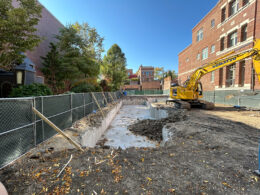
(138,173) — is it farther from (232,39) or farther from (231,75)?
(232,39)

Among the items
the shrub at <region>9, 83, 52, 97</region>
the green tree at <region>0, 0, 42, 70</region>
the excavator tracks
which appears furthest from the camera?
the excavator tracks

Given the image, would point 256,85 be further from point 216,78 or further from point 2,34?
point 2,34

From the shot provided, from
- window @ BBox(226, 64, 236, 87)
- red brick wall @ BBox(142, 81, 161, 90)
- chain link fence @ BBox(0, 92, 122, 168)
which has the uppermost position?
red brick wall @ BBox(142, 81, 161, 90)

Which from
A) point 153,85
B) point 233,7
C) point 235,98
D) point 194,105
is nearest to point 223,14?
point 233,7

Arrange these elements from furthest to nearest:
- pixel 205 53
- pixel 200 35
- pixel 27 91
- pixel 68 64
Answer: pixel 200 35 < pixel 205 53 < pixel 68 64 < pixel 27 91

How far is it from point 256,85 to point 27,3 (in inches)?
755

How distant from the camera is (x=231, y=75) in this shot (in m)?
15.6

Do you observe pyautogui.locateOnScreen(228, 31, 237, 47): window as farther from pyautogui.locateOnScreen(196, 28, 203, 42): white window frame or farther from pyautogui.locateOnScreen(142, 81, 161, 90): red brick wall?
pyautogui.locateOnScreen(142, 81, 161, 90): red brick wall

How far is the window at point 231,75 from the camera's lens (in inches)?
590

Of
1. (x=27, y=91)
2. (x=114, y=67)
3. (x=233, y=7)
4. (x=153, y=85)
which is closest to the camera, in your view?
(x=27, y=91)

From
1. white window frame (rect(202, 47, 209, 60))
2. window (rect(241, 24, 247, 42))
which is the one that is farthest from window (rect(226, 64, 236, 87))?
white window frame (rect(202, 47, 209, 60))

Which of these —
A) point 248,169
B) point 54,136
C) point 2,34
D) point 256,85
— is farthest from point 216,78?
point 2,34

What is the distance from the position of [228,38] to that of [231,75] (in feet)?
15.7

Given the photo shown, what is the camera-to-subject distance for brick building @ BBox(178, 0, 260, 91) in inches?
490
